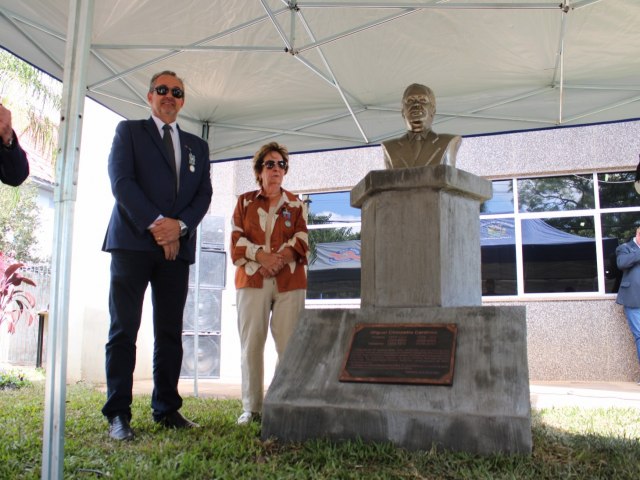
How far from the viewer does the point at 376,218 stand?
3.81 m

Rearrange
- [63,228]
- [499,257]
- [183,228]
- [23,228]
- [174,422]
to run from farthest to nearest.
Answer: [23,228], [499,257], [174,422], [183,228], [63,228]

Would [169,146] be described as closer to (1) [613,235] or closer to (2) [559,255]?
(2) [559,255]

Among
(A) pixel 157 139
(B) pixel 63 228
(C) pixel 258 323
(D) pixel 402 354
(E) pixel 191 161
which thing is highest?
(A) pixel 157 139

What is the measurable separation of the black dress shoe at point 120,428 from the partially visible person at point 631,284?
7235 mm

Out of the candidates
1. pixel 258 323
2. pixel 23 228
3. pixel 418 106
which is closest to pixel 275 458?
pixel 258 323

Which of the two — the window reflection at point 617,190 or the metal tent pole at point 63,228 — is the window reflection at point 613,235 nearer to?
the window reflection at point 617,190

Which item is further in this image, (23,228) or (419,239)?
(23,228)

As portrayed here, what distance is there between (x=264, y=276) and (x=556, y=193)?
685 cm

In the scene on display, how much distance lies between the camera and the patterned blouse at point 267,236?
394cm

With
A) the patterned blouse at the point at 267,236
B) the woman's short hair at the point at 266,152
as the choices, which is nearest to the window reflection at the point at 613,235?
the patterned blouse at the point at 267,236

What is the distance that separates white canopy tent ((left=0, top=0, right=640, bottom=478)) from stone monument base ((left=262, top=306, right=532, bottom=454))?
7.38ft

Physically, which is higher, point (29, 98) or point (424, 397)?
point (29, 98)

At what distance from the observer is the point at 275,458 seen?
9.06 feet

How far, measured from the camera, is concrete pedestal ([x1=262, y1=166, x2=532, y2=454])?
9.11 feet
